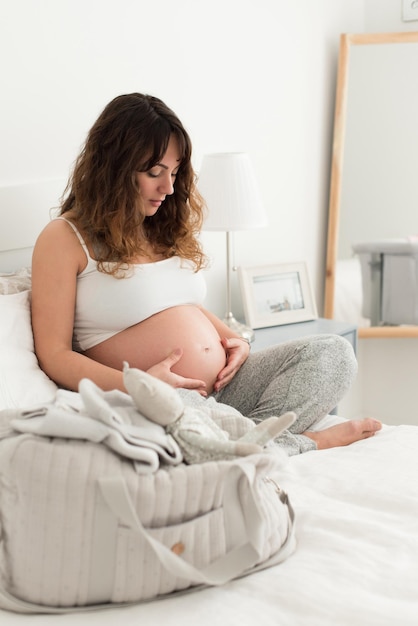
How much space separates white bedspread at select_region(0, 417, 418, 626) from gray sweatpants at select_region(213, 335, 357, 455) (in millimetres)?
324

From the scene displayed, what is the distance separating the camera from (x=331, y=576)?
1.04 metres

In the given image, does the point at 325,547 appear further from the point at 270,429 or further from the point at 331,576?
the point at 270,429

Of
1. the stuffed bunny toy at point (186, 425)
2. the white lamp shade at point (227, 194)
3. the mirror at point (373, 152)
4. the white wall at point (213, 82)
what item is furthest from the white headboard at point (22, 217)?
the mirror at point (373, 152)

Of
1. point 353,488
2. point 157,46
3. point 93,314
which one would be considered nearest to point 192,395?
point 93,314

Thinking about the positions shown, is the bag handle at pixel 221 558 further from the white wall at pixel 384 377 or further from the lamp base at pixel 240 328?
the white wall at pixel 384 377

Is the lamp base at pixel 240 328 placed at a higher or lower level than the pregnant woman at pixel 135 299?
lower

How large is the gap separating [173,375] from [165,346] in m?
0.10

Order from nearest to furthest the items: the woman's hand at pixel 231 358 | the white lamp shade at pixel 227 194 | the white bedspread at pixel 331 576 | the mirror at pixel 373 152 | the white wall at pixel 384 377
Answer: the white bedspread at pixel 331 576 → the woman's hand at pixel 231 358 → the white lamp shade at pixel 227 194 → the mirror at pixel 373 152 → the white wall at pixel 384 377

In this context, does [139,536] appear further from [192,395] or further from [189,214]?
[189,214]

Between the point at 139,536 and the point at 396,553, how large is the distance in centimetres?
37

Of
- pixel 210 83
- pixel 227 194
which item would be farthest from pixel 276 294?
pixel 210 83

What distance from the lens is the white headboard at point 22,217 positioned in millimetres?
1863

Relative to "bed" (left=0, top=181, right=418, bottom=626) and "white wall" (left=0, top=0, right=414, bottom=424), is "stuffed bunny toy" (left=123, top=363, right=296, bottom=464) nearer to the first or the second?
"bed" (left=0, top=181, right=418, bottom=626)

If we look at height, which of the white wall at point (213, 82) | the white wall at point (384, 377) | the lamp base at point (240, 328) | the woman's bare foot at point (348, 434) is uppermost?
the white wall at point (213, 82)
